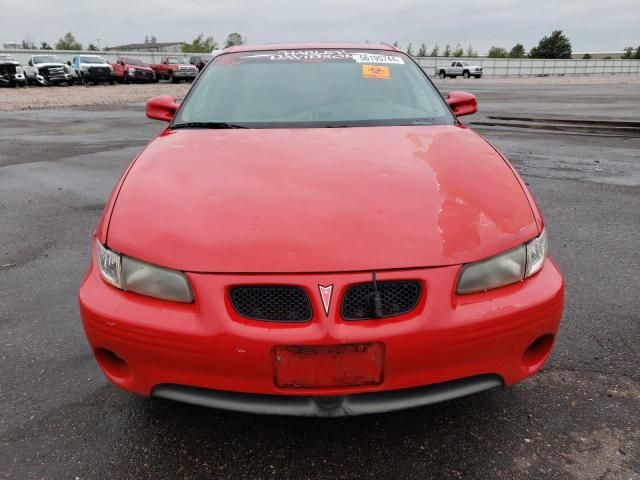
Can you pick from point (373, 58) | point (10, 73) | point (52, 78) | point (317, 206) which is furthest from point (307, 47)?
point (52, 78)

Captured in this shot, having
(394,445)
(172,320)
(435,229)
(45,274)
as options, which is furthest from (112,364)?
(45,274)

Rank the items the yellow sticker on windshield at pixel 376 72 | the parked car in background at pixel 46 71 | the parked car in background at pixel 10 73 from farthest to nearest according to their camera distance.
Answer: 1. the parked car in background at pixel 46 71
2. the parked car in background at pixel 10 73
3. the yellow sticker on windshield at pixel 376 72

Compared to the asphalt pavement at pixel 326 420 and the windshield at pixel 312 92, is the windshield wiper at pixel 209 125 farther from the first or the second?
the asphalt pavement at pixel 326 420

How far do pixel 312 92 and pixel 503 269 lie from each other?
69.1 inches

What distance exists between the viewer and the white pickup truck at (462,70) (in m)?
53.9

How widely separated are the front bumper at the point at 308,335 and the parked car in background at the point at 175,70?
3517 centimetres

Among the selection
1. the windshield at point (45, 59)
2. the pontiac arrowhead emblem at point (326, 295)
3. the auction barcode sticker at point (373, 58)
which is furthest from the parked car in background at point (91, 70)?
the pontiac arrowhead emblem at point (326, 295)

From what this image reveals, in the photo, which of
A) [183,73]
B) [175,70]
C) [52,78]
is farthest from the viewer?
[175,70]

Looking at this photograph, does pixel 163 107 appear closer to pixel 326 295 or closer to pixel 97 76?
pixel 326 295

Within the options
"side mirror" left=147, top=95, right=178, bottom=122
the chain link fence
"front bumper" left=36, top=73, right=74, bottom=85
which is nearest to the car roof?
"side mirror" left=147, top=95, right=178, bottom=122

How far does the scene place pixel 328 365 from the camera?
67.0 inches

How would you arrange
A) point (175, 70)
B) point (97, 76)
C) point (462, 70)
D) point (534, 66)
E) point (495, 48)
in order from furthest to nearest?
point (495, 48) → point (534, 66) → point (462, 70) → point (175, 70) → point (97, 76)

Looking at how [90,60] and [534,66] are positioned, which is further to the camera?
[534,66]

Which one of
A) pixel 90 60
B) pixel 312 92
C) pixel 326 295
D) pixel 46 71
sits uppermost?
pixel 90 60
